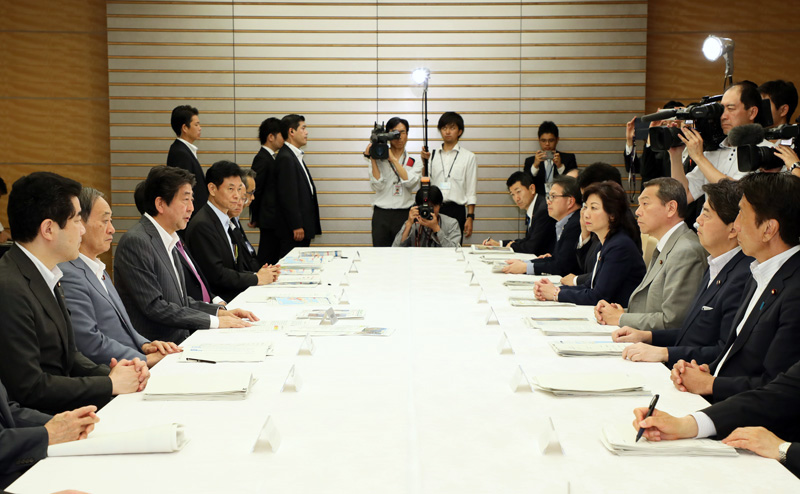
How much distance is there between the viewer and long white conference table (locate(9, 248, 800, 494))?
152 cm

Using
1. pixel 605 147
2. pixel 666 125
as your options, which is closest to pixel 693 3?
pixel 605 147

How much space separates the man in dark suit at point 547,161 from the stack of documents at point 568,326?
4.30 metres

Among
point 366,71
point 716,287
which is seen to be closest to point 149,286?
point 716,287

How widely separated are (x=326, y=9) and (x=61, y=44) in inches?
106

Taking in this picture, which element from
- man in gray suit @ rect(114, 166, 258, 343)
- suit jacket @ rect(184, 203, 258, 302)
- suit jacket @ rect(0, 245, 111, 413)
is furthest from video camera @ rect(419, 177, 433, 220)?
suit jacket @ rect(0, 245, 111, 413)

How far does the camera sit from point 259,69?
24.9 feet

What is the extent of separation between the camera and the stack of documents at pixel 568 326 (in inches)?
111

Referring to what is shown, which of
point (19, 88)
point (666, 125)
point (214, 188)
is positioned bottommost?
point (214, 188)

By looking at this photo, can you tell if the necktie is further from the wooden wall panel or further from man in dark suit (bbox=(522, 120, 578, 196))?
the wooden wall panel

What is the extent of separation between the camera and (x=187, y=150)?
6.17 m

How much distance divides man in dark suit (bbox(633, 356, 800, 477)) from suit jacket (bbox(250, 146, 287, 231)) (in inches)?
195

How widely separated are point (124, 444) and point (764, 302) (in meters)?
1.74

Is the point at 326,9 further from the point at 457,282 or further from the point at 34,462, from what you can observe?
the point at 34,462

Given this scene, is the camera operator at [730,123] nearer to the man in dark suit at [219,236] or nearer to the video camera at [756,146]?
the video camera at [756,146]
